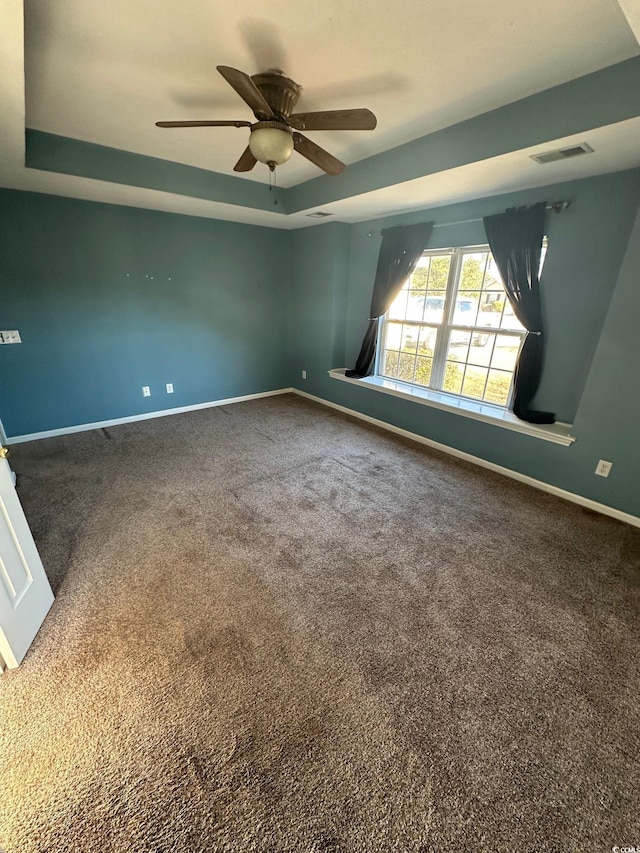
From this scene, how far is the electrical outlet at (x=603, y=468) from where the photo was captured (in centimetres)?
246

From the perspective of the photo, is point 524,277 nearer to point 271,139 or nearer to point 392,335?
point 392,335

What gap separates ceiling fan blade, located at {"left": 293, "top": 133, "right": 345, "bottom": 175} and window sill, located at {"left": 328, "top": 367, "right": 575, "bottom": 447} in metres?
2.14

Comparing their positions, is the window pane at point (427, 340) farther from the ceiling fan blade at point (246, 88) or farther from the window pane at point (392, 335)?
the ceiling fan blade at point (246, 88)

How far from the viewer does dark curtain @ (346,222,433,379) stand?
3.42 m

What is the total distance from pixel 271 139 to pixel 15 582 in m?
2.34

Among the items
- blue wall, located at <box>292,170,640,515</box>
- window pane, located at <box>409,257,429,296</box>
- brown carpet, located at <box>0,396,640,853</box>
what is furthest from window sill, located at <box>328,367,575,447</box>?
window pane, located at <box>409,257,429,296</box>

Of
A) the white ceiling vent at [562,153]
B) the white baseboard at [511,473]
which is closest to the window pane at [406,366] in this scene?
the white baseboard at [511,473]

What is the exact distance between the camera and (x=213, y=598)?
5.81 ft

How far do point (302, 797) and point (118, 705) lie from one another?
2.50ft

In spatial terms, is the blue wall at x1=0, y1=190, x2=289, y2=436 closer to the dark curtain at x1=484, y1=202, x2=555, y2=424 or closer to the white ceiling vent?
the dark curtain at x1=484, y1=202, x2=555, y2=424

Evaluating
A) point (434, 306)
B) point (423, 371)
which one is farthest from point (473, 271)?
point (423, 371)

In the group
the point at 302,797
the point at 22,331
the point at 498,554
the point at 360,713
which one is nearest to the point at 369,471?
the point at 498,554

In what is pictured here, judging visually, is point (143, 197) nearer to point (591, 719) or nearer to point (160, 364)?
point (160, 364)

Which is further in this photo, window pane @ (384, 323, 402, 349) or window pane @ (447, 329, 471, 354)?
window pane @ (384, 323, 402, 349)
